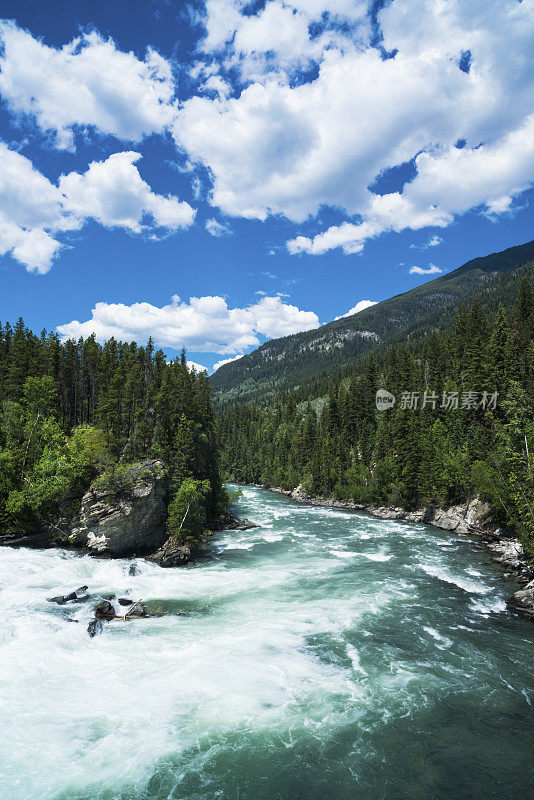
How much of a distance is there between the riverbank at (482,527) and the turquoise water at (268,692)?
1.62m

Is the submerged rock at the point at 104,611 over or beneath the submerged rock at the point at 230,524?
over

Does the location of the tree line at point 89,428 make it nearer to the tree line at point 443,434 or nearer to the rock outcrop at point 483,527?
the rock outcrop at point 483,527

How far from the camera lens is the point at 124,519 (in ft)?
107

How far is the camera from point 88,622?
1919 centimetres

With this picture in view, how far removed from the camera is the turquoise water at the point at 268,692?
34.6ft

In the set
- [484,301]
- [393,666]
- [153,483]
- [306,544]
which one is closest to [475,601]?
[393,666]

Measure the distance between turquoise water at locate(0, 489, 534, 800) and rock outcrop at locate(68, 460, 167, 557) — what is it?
520 centimetres

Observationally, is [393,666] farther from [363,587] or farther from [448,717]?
[363,587]

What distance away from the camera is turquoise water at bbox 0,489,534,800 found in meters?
10.5

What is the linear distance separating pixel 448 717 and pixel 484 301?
209 metres

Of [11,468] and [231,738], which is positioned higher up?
[11,468]

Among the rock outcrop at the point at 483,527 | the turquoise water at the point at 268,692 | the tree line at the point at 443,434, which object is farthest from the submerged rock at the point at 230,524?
the tree line at the point at 443,434

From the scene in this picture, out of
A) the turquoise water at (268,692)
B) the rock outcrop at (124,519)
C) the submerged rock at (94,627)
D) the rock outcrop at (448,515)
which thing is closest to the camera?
the turquoise water at (268,692)

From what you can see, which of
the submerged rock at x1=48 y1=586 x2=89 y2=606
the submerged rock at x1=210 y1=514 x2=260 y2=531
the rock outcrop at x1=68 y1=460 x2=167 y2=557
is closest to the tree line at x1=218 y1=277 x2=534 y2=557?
the submerged rock at x1=210 y1=514 x2=260 y2=531
